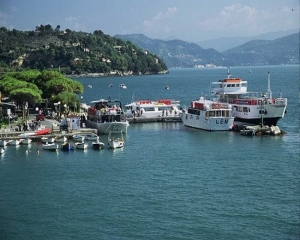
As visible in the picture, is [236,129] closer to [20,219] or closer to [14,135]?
[14,135]

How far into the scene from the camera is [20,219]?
16.7m

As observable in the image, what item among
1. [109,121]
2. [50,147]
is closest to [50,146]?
[50,147]

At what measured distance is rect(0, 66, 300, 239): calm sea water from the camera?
15.5 meters

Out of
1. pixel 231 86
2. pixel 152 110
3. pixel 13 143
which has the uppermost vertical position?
pixel 231 86

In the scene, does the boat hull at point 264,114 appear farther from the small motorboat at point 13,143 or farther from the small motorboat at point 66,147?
the small motorboat at point 13,143

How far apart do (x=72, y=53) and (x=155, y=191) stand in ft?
416

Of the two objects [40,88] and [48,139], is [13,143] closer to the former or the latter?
[48,139]

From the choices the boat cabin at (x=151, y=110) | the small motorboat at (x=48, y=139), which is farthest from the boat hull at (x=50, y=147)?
the boat cabin at (x=151, y=110)

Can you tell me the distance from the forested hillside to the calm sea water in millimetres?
102461

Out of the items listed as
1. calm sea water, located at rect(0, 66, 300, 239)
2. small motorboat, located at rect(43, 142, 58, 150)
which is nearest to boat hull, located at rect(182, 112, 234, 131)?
calm sea water, located at rect(0, 66, 300, 239)

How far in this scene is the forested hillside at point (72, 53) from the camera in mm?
137375

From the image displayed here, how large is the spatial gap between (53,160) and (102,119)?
9.43m

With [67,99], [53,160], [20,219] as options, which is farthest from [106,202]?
[67,99]

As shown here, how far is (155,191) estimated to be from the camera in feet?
64.6
